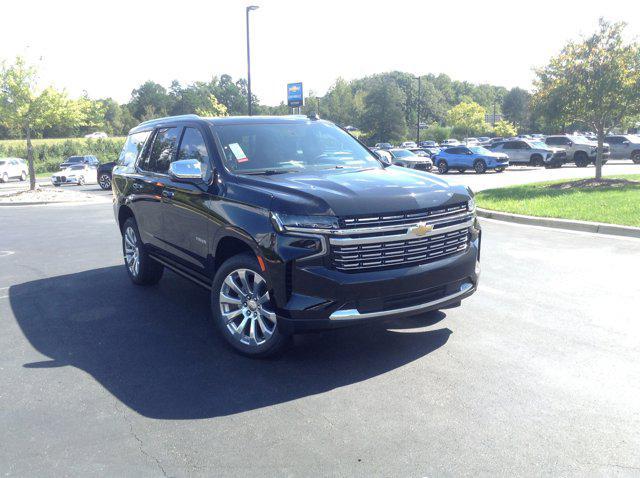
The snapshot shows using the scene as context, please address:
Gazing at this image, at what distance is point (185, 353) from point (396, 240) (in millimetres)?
2035

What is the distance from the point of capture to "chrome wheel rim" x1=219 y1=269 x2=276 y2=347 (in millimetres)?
4590

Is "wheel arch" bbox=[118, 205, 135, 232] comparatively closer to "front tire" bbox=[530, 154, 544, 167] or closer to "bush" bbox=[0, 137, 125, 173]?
"front tire" bbox=[530, 154, 544, 167]

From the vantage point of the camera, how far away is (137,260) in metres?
7.20

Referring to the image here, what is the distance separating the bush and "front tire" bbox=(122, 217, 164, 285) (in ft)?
154

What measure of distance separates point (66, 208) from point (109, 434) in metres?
16.3

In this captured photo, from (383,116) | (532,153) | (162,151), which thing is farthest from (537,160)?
(383,116)

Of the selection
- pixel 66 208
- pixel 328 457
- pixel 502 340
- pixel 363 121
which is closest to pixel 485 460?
pixel 328 457

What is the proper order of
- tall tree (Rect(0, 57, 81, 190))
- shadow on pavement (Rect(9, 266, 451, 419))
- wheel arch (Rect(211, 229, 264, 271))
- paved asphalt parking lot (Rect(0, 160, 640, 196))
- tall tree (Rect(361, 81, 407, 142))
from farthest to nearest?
tall tree (Rect(361, 81, 407, 142))
paved asphalt parking lot (Rect(0, 160, 640, 196))
tall tree (Rect(0, 57, 81, 190))
wheel arch (Rect(211, 229, 264, 271))
shadow on pavement (Rect(9, 266, 451, 419))

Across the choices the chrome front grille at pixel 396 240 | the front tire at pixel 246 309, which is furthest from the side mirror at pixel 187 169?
the chrome front grille at pixel 396 240

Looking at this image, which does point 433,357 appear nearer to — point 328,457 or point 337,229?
point 337,229

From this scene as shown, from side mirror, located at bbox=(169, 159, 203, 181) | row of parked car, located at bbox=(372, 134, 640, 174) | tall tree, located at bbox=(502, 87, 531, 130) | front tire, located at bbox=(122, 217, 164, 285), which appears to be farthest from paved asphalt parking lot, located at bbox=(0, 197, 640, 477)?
tall tree, located at bbox=(502, 87, 531, 130)

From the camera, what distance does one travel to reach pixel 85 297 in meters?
6.91

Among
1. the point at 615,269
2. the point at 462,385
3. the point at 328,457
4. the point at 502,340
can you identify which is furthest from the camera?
the point at 615,269

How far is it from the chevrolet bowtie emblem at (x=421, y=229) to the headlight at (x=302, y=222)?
2.11 ft
